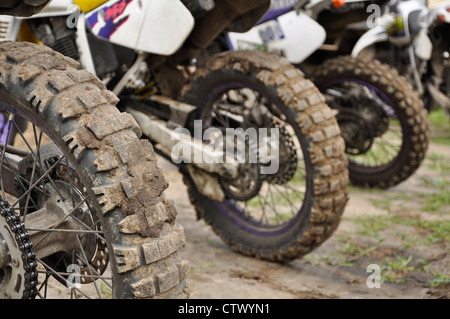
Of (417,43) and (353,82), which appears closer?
(353,82)

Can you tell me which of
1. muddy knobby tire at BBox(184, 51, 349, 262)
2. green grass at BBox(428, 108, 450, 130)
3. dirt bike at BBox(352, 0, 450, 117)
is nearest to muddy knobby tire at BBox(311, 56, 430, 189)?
muddy knobby tire at BBox(184, 51, 349, 262)

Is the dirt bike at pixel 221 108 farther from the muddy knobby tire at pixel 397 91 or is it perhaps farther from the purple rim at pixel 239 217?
the muddy knobby tire at pixel 397 91

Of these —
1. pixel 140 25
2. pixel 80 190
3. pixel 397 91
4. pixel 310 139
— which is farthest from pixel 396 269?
pixel 80 190

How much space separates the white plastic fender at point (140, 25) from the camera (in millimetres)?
2727

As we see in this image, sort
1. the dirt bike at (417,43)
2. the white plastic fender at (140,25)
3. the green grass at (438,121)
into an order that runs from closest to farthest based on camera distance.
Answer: the white plastic fender at (140,25), the dirt bike at (417,43), the green grass at (438,121)

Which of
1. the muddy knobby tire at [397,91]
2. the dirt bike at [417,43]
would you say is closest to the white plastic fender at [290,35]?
the muddy knobby tire at [397,91]

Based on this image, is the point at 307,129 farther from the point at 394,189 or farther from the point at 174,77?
the point at 394,189

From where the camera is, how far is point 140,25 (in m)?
2.77

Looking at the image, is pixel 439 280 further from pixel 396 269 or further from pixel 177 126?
pixel 177 126

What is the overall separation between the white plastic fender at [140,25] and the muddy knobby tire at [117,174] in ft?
3.84

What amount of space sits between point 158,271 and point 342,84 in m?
3.13

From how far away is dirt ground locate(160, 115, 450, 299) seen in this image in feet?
9.00

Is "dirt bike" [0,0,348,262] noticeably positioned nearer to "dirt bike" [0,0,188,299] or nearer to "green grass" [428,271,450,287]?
"green grass" [428,271,450,287]

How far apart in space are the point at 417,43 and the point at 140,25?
356 centimetres
